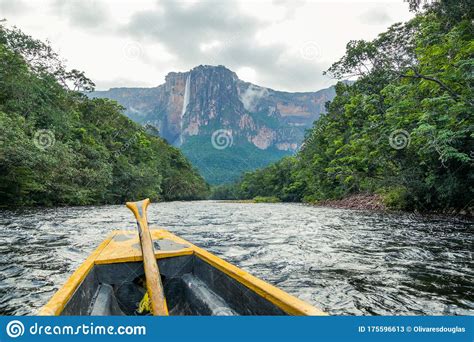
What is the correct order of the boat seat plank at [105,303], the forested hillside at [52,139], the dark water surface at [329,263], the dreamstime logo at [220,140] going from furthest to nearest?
the dreamstime logo at [220,140]
the forested hillside at [52,139]
the dark water surface at [329,263]
the boat seat plank at [105,303]

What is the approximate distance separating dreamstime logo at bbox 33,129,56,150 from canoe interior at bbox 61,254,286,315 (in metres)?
17.6

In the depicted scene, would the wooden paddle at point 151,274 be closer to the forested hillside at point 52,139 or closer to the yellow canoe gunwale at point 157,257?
the yellow canoe gunwale at point 157,257

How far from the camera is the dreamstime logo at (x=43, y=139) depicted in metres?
19.7

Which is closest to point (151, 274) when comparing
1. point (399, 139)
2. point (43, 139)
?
point (399, 139)

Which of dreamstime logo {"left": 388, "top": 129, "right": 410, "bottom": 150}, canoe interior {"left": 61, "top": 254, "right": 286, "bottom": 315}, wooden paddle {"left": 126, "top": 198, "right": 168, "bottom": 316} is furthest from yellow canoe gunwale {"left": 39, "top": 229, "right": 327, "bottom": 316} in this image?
dreamstime logo {"left": 388, "top": 129, "right": 410, "bottom": 150}

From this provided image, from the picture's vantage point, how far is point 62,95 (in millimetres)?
27859

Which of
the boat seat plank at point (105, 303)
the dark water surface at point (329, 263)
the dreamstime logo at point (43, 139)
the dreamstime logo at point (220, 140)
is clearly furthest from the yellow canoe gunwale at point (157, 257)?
the dreamstime logo at point (220, 140)

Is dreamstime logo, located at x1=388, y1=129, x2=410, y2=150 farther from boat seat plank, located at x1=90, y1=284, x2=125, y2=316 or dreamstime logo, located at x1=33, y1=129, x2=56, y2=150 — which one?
dreamstime logo, located at x1=33, y1=129, x2=56, y2=150

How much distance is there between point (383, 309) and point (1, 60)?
2543 cm

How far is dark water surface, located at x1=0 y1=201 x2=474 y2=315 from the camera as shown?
4.58 metres
